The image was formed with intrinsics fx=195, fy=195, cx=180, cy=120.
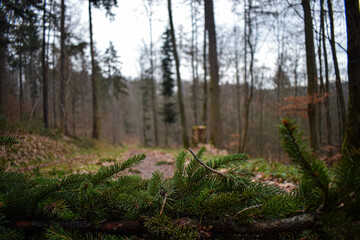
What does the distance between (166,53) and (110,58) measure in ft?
22.6

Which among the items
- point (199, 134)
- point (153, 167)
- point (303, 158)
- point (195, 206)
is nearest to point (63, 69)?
point (199, 134)

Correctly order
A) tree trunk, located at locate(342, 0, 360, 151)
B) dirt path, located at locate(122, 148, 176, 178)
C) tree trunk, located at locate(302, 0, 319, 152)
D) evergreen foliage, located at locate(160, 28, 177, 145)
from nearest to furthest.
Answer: dirt path, located at locate(122, 148, 176, 178)
tree trunk, located at locate(342, 0, 360, 151)
tree trunk, located at locate(302, 0, 319, 152)
evergreen foliage, located at locate(160, 28, 177, 145)

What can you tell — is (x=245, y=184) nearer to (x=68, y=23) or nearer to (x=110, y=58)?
(x=68, y=23)

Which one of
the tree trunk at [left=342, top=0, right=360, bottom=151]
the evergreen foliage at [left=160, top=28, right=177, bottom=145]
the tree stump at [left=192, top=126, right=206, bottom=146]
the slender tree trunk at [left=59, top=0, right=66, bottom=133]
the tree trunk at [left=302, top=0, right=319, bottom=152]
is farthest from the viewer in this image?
the evergreen foliage at [left=160, top=28, right=177, bottom=145]

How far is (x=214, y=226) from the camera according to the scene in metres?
0.80

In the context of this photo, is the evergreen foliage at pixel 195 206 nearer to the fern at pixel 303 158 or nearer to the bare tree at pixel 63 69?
the fern at pixel 303 158

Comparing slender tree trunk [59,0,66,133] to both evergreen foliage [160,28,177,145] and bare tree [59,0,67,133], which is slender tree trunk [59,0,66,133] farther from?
evergreen foliage [160,28,177,145]

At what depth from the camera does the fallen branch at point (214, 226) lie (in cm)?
72

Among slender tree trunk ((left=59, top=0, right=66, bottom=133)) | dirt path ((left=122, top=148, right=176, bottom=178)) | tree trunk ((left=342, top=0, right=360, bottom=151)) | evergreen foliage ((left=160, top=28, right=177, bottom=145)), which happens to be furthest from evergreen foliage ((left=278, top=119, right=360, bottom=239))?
evergreen foliage ((left=160, top=28, right=177, bottom=145))

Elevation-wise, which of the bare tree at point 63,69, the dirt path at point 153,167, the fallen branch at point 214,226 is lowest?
the dirt path at point 153,167

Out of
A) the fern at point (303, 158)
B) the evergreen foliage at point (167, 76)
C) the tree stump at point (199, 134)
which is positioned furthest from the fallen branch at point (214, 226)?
the evergreen foliage at point (167, 76)

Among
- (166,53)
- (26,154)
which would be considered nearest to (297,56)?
(166,53)

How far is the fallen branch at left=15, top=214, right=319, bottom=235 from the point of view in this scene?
2.37 ft

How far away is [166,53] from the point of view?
24109mm
